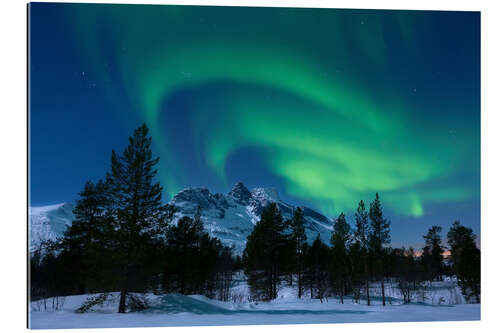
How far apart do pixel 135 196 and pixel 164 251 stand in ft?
7.44

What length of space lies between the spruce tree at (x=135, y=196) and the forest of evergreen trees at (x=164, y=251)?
27 mm

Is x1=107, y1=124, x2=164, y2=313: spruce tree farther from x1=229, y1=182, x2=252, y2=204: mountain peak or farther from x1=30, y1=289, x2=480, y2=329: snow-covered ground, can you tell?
x1=229, y1=182, x2=252, y2=204: mountain peak

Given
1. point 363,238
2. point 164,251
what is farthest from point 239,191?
point 164,251

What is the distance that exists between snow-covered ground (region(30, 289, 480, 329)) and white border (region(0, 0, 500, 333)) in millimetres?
239

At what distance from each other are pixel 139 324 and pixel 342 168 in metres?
7.03

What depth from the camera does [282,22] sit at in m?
10.4

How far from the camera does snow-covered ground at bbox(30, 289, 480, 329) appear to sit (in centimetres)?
890

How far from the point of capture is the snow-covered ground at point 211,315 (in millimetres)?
8902

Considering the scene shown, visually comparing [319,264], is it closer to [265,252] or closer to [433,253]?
[265,252]

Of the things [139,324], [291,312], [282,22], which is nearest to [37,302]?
[139,324]

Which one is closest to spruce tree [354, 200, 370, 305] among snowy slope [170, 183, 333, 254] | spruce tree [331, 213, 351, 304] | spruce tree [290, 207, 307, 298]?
spruce tree [331, 213, 351, 304]

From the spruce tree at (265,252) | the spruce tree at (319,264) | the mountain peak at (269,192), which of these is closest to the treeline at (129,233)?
the mountain peak at (269,192)
